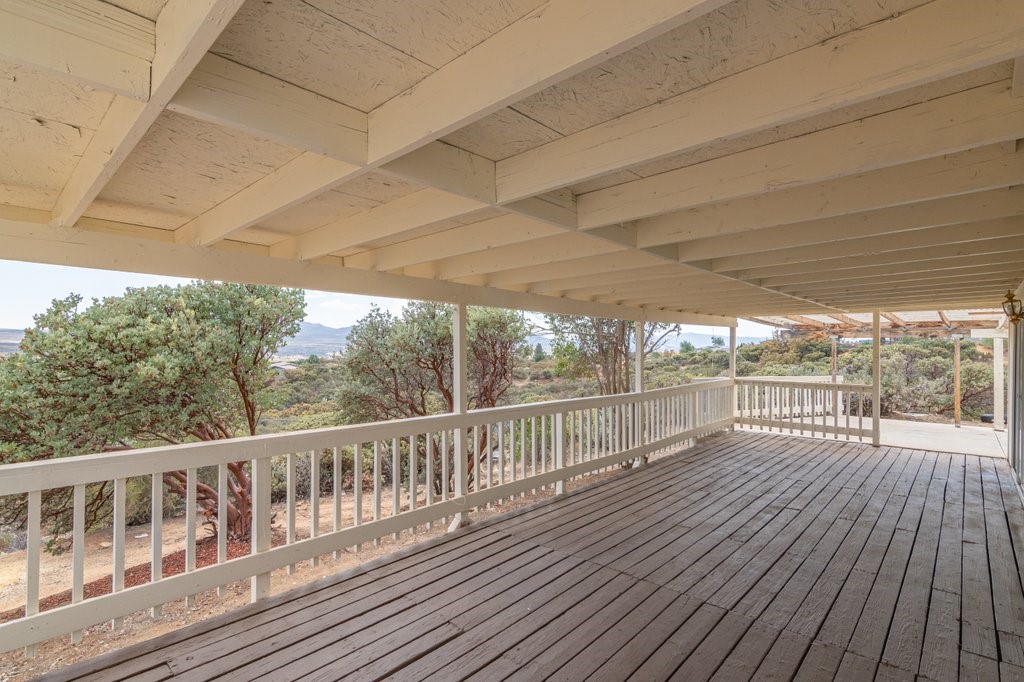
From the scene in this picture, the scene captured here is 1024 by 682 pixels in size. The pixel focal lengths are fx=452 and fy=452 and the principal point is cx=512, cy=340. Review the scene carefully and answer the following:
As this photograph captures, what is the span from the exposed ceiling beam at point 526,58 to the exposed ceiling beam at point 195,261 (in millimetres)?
1961

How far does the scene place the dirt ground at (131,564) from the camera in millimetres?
3393

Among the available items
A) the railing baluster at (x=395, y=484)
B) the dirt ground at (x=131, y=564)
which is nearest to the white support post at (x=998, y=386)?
the dirt ground at (x=131, y=564)

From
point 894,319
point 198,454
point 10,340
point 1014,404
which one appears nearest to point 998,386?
point 894,319

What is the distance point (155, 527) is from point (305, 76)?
7.80ft

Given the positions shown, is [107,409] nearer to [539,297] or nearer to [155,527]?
[155,527]

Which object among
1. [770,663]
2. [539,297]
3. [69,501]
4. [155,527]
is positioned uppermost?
[539,297]

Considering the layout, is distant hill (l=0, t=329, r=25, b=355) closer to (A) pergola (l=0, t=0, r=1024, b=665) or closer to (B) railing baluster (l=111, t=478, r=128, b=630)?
(A) pergola (l=0, t=0, r=1024, b=665)

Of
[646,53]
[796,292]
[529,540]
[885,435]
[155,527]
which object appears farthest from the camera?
[885,435]

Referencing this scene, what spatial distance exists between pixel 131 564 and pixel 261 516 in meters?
4.10

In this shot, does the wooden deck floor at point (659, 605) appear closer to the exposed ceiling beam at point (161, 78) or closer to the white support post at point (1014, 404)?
the white support post at point (1014, 404)

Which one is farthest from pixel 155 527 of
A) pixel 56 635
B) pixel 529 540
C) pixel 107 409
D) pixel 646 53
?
pixel 107 409

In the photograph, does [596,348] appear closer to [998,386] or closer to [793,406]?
[793,406]

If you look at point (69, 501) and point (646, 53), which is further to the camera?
point (69, 501)

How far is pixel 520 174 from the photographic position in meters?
1.90
